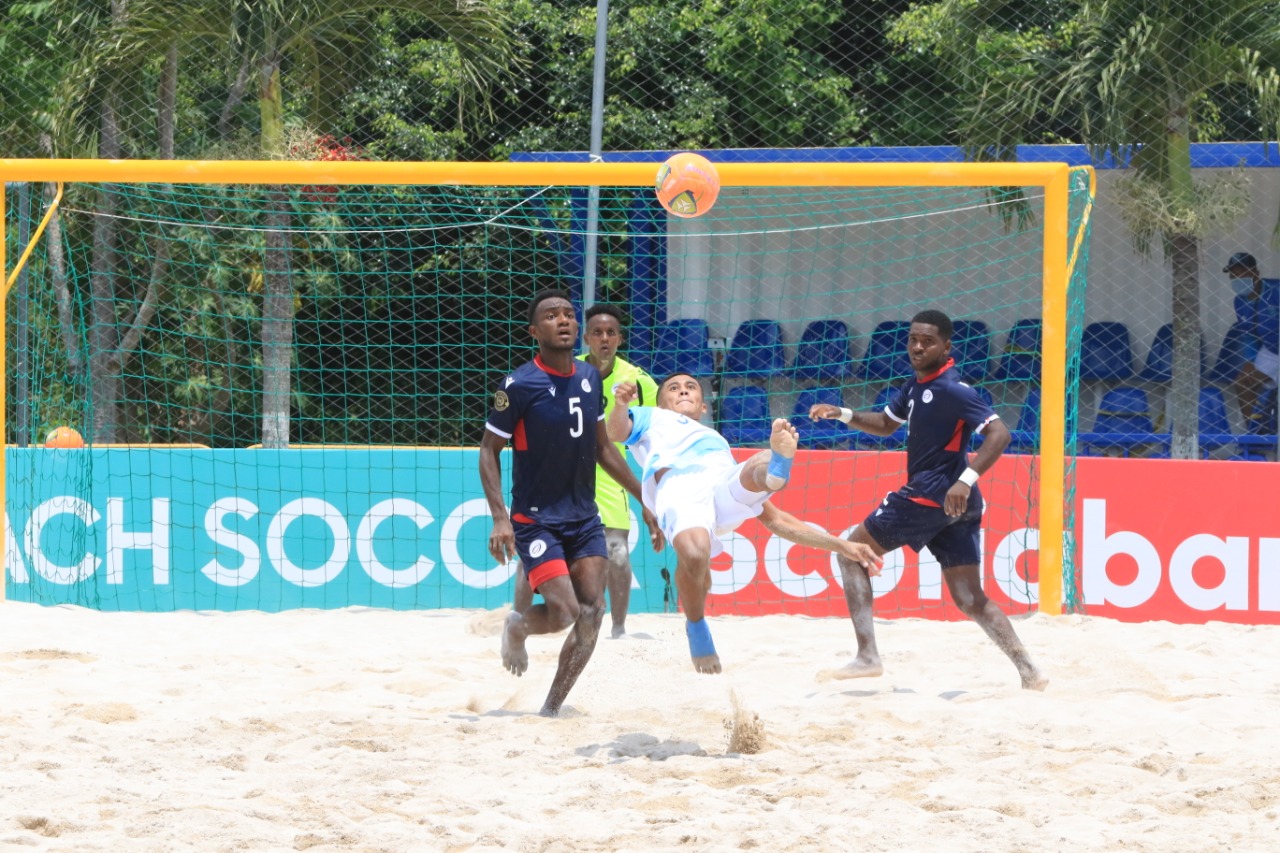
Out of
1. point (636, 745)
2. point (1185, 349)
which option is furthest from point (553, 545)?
point (1185, 349)

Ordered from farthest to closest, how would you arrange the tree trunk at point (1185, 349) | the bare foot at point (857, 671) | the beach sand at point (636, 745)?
1. the tree trunk at point (1185, 349)
2. the bare foot at point (857, 671)
3. the beach sand at point (636, 745)

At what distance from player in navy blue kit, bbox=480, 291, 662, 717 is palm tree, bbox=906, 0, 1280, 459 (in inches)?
312

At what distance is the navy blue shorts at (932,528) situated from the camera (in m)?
6.30

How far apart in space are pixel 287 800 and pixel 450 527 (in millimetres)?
4732

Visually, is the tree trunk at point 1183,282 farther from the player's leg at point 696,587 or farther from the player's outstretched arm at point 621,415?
the player's leg at point 696,587

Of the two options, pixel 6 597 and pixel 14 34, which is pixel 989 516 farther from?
pixel 14 34

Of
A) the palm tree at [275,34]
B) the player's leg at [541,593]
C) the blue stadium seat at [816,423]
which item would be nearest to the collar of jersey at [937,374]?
the player's leg at [541,593]

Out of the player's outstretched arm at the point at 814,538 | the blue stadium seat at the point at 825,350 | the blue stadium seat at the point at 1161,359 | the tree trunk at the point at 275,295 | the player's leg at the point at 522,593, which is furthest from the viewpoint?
the blue stadium seat at the point at 1161,359

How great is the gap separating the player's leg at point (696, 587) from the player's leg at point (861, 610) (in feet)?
3.28

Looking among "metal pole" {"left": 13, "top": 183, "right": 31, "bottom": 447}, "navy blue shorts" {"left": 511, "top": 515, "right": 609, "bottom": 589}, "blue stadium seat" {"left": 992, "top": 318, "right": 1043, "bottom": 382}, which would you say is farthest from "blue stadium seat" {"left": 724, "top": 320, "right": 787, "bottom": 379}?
"navy blue shorts" {"left": 511, "top": 515, "right": 609, "bottom": 589}

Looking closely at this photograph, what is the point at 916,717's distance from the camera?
5609 millimetres

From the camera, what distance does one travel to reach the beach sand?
413 cm

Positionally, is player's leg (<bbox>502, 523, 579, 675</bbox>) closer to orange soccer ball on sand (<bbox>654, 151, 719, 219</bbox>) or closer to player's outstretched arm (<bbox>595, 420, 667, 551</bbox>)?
player's outstretched arm (<bbox>595, 420, 667, 551</bbox>)

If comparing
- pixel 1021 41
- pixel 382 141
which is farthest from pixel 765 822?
pixel 382 141
